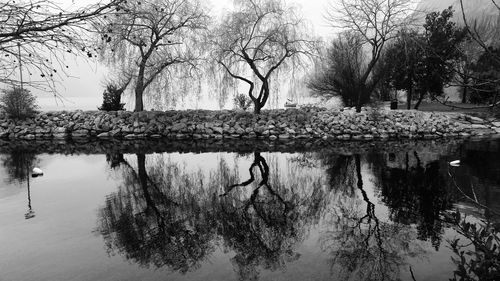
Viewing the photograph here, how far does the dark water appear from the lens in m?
4.03

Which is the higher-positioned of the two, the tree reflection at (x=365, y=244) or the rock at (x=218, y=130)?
the rock at (x=218, y=130)

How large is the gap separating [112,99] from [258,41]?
907 centimetres

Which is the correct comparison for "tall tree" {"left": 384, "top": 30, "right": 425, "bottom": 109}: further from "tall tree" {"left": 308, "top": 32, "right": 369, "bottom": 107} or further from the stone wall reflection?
the stone wall reflection

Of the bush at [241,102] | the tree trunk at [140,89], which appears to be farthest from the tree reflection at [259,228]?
the bush at [241,102]

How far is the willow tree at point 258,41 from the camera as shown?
658 inches

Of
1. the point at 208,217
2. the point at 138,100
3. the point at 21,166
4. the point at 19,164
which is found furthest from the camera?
the point at 138,100

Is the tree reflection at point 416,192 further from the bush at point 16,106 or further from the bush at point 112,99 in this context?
the bush at point 16,106

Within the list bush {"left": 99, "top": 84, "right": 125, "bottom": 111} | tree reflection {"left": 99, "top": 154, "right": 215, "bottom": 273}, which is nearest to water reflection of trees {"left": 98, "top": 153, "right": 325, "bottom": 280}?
tree reflection {"left": 99, "top": 154, "right": 215, "bottom": 273}

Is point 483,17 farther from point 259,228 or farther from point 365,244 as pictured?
point 259,228

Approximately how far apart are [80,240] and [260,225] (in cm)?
258

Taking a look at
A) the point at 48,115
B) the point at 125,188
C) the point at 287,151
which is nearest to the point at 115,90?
the point at 48,115

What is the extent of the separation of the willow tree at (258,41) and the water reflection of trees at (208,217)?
937 centimetres

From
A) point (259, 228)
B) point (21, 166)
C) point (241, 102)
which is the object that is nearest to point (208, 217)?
point (259, 228)

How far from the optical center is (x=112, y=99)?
19844 millimetres
